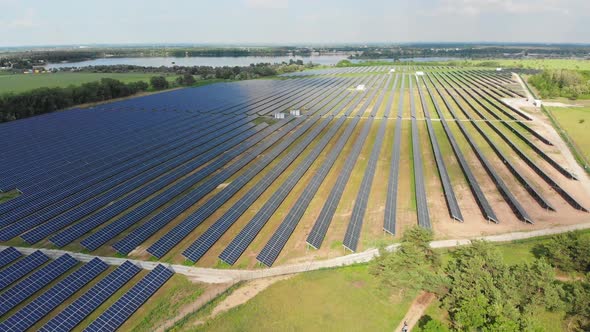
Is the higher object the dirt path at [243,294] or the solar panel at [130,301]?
the solar panel at [130,301]

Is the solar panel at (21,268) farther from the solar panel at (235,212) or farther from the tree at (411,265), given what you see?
the tree at (411,265)

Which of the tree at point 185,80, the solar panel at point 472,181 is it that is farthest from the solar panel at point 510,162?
the tree at point 185,80

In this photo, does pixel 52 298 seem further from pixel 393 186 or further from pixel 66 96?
pixel 66 96

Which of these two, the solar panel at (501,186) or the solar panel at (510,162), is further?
the solar panel at (510,162)

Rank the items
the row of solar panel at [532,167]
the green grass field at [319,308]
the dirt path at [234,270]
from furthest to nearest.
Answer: the row of solar panel at [532,167] → the dirt path at [234,270] → the green grass field at [319,308]

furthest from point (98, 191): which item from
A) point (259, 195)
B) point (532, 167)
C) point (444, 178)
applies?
point (532, 167)

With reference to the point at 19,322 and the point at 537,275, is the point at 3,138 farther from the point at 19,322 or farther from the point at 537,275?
the point at 537,275

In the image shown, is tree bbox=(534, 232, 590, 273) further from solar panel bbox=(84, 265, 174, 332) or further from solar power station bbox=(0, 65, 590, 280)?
solar panel bbox=(84, 265, 174, 332)

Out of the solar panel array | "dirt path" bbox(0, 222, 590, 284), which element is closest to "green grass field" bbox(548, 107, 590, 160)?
the solar panel array

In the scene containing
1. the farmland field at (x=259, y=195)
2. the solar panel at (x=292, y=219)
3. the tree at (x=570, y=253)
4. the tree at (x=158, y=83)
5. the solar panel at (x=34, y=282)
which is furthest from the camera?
the tree at (x=158, y=83)
